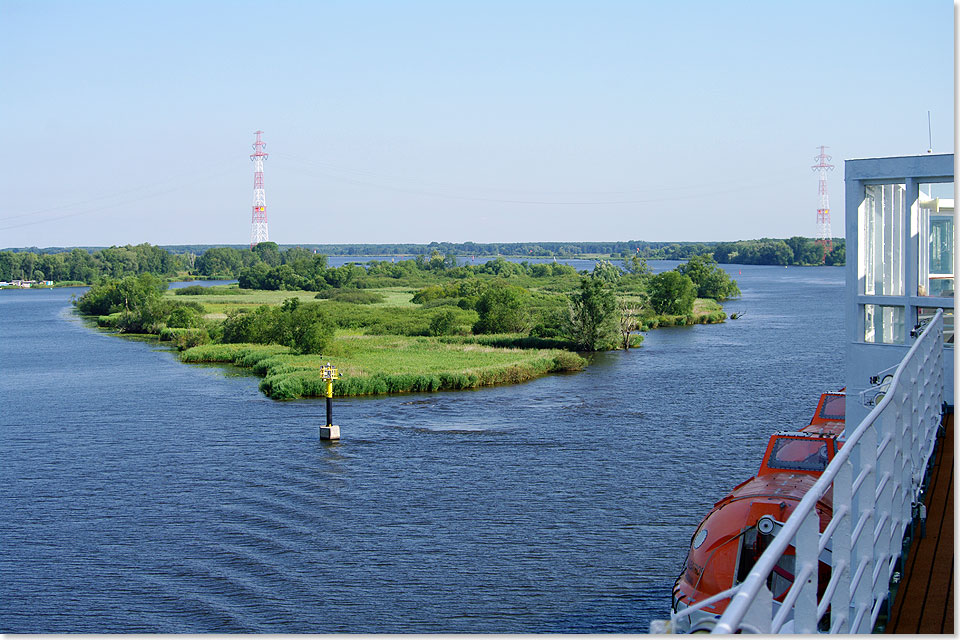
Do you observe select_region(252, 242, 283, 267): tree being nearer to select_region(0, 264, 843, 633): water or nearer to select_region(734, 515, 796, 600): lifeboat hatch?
select_region(0, 264, 843, 633): water

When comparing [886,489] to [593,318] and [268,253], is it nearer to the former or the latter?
[593,318]

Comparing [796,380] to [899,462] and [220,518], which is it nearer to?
[220,518]

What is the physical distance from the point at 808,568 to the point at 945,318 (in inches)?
335

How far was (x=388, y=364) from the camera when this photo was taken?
39.0 metres

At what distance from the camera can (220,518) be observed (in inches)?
739

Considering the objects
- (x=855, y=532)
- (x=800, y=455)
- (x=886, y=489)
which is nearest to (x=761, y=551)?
(x=800, y=455)

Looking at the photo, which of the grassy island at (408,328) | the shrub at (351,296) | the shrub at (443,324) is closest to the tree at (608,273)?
the grassy island at (408,328)

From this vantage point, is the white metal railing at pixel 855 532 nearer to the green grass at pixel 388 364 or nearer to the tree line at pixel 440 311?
the green grass at pixel 388 364

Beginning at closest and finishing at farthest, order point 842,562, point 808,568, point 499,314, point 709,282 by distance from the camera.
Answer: point 808,568
point 842,562
point 499,314
point 709,282

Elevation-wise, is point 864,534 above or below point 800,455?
above

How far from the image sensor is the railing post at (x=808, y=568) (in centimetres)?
259

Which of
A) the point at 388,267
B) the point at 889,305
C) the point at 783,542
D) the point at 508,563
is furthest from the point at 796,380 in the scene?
the point at 388,267

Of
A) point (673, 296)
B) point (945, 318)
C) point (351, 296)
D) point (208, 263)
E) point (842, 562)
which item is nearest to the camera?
point (842, 562)

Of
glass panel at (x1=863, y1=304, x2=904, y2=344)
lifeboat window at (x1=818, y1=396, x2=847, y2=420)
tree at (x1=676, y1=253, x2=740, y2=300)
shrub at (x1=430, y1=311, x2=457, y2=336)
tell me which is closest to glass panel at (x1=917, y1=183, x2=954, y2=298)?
glass panel at (x1=863, y1=304, x2=904, y2=344)
